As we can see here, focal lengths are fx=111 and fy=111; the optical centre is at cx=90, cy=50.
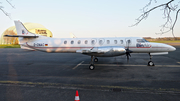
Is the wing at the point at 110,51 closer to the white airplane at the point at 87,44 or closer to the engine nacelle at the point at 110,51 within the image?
the engine nacelle at the point at 110,51

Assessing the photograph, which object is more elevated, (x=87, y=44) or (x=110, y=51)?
(x=87, y=44)

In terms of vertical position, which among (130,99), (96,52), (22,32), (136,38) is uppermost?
(22,32)

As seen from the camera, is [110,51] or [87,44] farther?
[87,44]

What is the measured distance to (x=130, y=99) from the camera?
5125 mm

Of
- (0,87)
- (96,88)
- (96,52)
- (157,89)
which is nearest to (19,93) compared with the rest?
(0,87)

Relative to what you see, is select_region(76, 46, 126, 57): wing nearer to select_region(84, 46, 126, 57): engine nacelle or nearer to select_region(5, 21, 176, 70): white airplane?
select_region(84, 46, 126, 57): engine nacelle

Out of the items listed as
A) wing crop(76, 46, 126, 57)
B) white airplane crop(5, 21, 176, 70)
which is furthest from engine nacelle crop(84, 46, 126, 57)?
white airplane crop(5, 21, 176, 70)

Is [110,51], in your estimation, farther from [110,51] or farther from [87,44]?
[87,44]

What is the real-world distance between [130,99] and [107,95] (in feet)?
3.57

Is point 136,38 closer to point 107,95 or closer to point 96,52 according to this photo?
point 96,52

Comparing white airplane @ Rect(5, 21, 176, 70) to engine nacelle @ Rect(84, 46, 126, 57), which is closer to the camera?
engine nacelle @ Rect(84, 46, 126, 57)

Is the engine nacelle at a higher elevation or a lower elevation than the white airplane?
lower

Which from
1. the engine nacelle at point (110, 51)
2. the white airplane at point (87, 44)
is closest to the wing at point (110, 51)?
the engine nacelle at point (110, 51)

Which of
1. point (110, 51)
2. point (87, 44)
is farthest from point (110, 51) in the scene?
point (87, 44)
